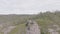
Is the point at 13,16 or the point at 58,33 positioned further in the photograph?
the point at 13,16

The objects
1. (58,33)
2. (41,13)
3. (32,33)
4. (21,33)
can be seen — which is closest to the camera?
(32,33)

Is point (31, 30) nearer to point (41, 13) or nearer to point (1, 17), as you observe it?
point (41, 13)

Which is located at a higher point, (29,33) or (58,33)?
(29,33)

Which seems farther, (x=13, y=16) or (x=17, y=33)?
(x=13, y=16)

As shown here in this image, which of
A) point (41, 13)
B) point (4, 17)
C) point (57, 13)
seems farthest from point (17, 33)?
point (57, 13)

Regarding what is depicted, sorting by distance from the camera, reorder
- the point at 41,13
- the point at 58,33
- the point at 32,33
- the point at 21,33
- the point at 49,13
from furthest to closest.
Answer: the point at 49,13, the point at 41,13, the point at 58,33, the point at 21,33, the point at 32,33

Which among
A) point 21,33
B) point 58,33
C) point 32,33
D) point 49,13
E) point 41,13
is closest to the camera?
point 32,33

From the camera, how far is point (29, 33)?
46.9 feet

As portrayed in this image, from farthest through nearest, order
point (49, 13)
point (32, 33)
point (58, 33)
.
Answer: point (49, 13) → point (58, 33) → point (32, 33)

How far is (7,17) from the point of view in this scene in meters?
46.1

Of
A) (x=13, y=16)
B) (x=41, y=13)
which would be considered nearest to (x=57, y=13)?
(x=41, y=13)

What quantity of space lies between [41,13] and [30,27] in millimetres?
29225

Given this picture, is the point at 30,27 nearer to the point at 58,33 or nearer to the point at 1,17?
the point at 58,33

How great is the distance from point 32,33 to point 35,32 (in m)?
0.53
